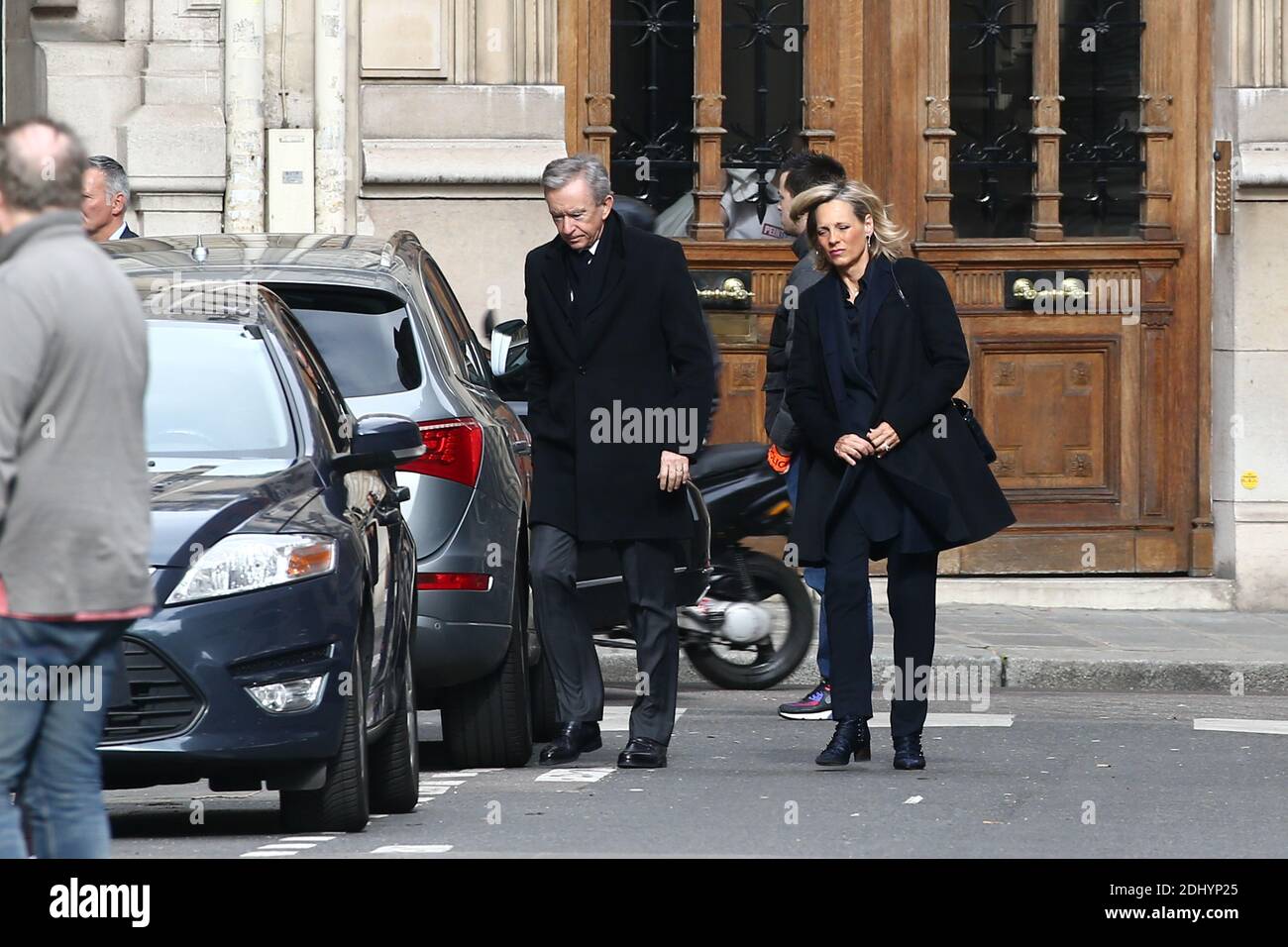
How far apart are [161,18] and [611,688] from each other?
5.02 m

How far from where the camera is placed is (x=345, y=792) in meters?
6.92

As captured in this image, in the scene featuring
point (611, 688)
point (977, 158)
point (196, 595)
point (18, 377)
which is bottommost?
point (611, 688)

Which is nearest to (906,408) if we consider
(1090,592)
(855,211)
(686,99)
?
(855,211)

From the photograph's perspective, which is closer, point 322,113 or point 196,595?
point 196,595

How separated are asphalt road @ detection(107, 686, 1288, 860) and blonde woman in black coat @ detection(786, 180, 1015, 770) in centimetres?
38

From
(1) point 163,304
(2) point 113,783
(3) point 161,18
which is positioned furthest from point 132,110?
(2) point 113,783

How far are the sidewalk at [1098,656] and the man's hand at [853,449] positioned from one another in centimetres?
306

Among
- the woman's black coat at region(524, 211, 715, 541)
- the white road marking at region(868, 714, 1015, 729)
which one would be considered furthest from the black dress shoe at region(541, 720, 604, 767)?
the white road marking at region(868, 714, 1015, 729)

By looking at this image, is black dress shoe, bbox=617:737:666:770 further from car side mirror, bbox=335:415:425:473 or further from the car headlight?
the car headlight

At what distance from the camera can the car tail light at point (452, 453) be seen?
822cm

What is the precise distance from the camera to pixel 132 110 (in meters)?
14.2

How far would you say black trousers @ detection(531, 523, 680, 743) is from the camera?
338 inches

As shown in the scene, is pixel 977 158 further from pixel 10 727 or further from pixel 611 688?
pixel 10 727

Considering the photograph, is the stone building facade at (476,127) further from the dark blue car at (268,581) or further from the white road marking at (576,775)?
the dark blue car at (268,581)
